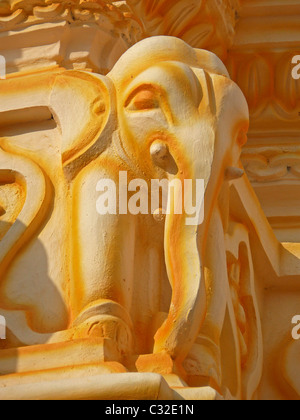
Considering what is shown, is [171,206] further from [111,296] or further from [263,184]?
[263,184]

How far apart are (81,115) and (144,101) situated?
144 mm

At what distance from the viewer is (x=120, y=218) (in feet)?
10.4

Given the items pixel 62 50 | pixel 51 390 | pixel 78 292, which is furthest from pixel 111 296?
pixel 62 50

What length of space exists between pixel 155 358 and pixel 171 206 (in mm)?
338

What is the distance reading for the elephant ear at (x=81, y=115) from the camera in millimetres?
3244

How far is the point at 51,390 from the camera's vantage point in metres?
2.80
